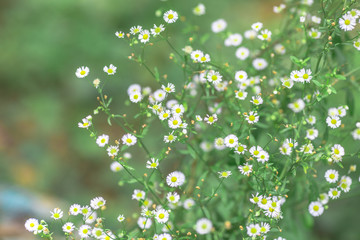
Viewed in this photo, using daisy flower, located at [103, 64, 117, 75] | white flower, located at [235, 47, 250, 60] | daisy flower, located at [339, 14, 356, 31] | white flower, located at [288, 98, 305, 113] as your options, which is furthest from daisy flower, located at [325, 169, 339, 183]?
daisy flower, located at [103, 64, 117, 75]

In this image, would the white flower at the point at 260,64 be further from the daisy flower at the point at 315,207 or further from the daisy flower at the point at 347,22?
the daisy flower at the point at 315,207

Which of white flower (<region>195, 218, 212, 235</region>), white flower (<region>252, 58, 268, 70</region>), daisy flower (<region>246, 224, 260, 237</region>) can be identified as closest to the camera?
daisy flower (<region>246, 224, 260, 237</region>)

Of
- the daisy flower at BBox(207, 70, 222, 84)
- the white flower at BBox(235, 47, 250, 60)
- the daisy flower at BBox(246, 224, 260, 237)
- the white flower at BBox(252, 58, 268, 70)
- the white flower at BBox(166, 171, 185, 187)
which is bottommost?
the daisy flower at BBox(246, 224, 260, 237)

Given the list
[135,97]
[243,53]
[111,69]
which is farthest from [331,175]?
[111,69]

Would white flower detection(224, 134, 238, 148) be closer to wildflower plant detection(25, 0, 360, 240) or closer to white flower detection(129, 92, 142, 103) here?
wildflower plant detection(25, 0, 360, 240)

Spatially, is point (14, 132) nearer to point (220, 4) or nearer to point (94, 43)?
point (94, 43)

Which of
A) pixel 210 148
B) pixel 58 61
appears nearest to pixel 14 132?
pixel 58 61
